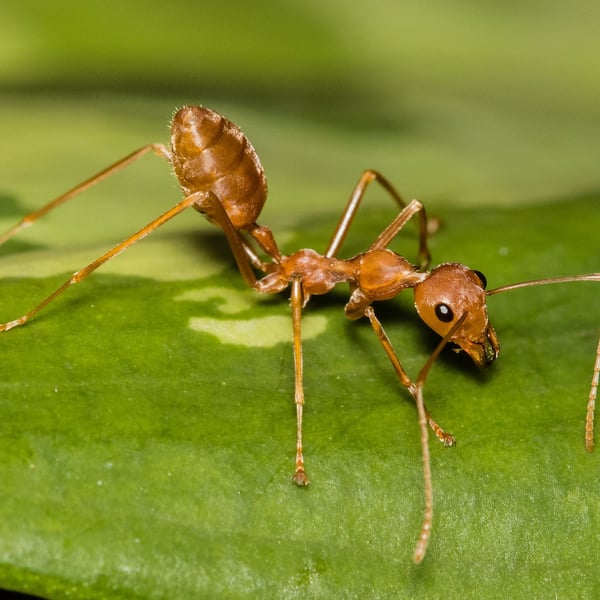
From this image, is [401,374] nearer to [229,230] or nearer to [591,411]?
[591,411]

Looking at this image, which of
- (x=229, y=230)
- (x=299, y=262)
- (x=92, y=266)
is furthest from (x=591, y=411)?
(x=92, y=266)

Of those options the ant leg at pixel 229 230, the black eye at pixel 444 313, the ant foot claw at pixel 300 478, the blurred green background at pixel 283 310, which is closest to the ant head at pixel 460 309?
the black eye at pixel 444 313

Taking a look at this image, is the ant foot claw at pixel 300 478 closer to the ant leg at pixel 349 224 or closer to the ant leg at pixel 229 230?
the ant leg at pixel 229 230

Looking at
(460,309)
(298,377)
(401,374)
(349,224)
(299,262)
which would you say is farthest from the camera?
(349,224)

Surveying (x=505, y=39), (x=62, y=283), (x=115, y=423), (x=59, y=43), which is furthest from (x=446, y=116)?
(x=115, y=423)

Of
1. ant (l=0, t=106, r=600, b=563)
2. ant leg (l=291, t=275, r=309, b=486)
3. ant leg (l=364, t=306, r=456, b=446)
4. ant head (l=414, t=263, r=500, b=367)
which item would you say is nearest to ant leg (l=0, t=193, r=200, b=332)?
ant (l=0, t=106, r=600, b=563)

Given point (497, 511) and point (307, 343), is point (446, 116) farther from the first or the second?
point (497, 511)

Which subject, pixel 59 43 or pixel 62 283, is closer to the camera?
pixel 62 283
